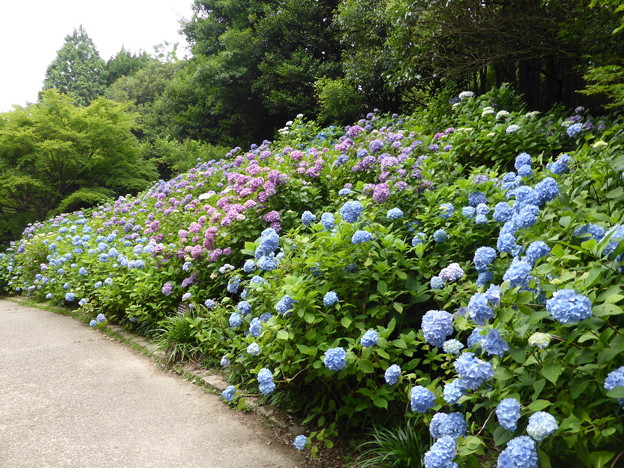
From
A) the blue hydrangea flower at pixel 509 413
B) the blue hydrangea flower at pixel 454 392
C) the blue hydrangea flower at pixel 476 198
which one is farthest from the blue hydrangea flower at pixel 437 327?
the blue hydrangea flower at pixel 476 198

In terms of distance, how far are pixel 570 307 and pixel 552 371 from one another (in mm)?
233

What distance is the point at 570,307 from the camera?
3.97ft

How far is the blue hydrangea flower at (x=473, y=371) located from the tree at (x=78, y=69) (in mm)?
34136

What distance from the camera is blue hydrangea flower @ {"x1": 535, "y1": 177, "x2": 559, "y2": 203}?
1851 millimetres

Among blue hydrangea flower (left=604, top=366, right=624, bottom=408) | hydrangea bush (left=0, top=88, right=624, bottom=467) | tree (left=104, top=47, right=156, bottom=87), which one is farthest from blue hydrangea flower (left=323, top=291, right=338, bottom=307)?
tree (left=104, top=47, right=156, bottom=87)

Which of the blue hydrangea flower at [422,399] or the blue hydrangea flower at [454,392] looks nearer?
the blue hydrangea flower at [454,392]

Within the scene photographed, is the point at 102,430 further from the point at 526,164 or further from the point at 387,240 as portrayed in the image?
the point at 526,164

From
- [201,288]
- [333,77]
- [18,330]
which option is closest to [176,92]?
[333,77]

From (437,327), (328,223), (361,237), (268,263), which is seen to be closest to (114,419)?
(268,263)

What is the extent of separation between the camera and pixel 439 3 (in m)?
4.67

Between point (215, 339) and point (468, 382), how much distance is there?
2400 mm

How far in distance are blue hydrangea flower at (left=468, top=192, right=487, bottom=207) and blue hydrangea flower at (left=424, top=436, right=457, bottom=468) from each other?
165 centimetres

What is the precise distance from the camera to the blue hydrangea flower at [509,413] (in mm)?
1255

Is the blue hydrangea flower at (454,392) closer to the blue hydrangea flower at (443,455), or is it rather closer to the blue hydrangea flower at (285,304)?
the blue hydrangea flower at (443,455)
